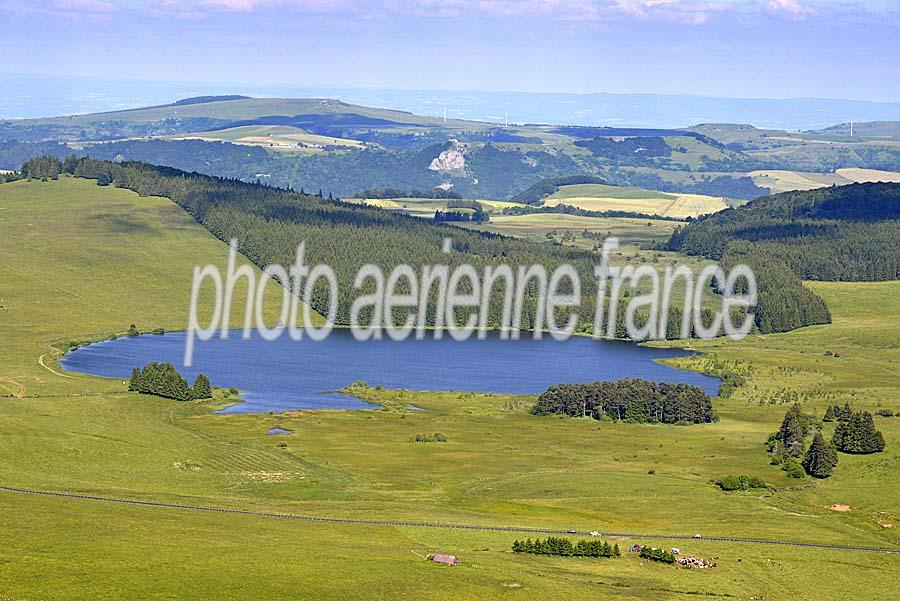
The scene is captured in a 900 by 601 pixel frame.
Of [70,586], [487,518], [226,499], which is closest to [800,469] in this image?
[487,518]

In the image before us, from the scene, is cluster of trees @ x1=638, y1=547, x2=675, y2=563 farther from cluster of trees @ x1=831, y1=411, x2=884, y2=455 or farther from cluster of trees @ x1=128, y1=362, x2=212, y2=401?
cluster of trees @ x1=128, y1=362, x2=212, y2=401

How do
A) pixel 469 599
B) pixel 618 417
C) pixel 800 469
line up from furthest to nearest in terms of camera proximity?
1. pixel 618 417
2. pixel 800 469
3. pixel 469 599

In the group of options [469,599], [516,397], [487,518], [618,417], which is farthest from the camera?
[516,397]

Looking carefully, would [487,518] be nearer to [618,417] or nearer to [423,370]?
[618,417]

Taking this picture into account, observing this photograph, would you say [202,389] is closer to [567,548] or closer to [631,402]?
[631,402]

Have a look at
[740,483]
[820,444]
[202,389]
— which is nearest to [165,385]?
[202,389]

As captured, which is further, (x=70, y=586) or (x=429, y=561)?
(x=429, y=561)
